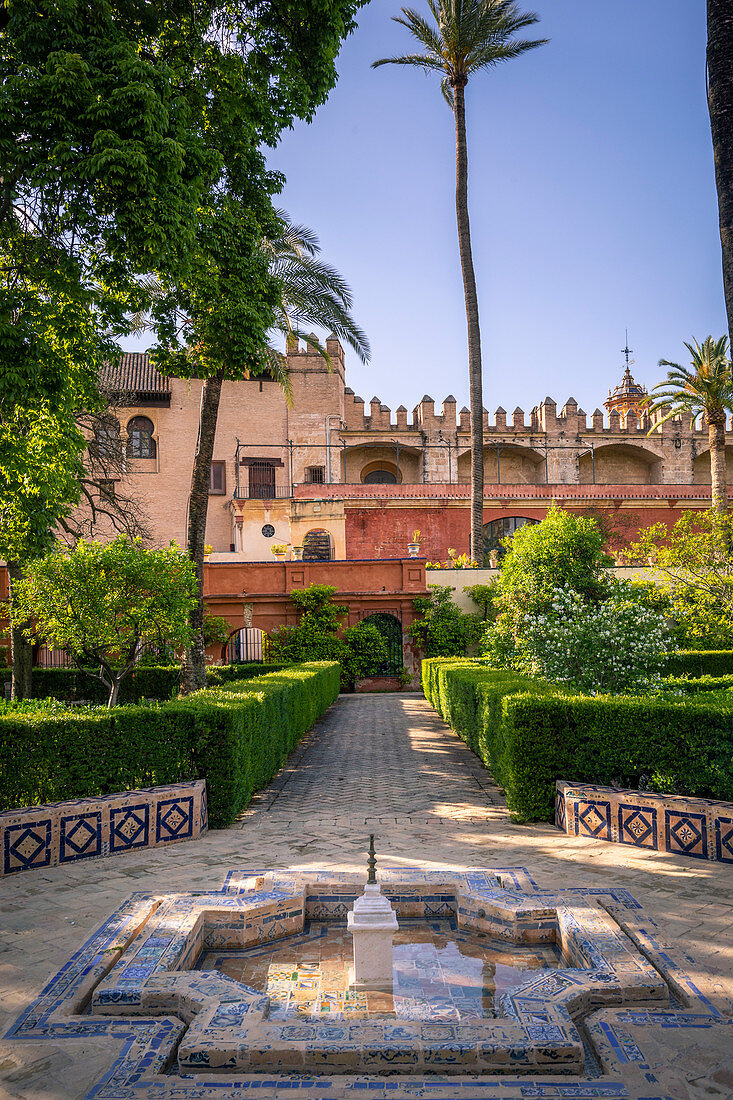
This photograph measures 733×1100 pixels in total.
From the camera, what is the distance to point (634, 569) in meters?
24.1

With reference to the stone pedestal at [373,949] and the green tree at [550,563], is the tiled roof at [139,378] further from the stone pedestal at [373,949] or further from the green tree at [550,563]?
the stone pedestal at [373,949]

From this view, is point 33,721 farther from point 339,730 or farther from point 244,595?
point 244,595

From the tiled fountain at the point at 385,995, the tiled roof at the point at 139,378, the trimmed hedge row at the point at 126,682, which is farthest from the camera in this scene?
the tiled roof at the point at 139,378

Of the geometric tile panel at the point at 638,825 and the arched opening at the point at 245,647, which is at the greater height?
the arched opening at the point at 245,647

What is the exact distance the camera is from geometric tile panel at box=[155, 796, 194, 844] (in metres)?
6.46

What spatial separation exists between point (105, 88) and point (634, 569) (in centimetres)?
2165

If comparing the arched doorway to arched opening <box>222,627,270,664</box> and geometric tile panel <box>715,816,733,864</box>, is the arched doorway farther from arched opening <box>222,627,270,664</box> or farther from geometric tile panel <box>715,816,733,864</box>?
geometric tile panel <box>715,816,733,864</box>

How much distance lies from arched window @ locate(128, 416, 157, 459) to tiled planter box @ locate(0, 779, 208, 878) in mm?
29714

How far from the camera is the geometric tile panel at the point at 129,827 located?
6.12 meters

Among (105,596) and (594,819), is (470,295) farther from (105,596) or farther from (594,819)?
(594,819)

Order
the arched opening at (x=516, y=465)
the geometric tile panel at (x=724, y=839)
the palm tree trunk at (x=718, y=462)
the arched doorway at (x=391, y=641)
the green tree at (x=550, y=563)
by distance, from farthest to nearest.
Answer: the arched opening at (x=516, y=465) < the palm tree trunk at (x=718, y=462) < the arched doorway at (x=391, y=641) < the green tree at (x=550, y=563) < the geometric tile panel at (x=724, y=839)

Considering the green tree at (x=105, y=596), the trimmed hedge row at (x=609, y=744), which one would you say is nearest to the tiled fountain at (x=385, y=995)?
the trimmed hedge row at (x=609, y=744)

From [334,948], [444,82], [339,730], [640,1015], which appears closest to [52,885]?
[334,948]

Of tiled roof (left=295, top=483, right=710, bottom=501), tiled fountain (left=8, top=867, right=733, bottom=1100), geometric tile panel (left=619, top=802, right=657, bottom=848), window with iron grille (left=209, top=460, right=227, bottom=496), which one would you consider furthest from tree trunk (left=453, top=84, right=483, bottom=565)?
window with iron grille (left=209, top=460, right=227, bottom=496)
